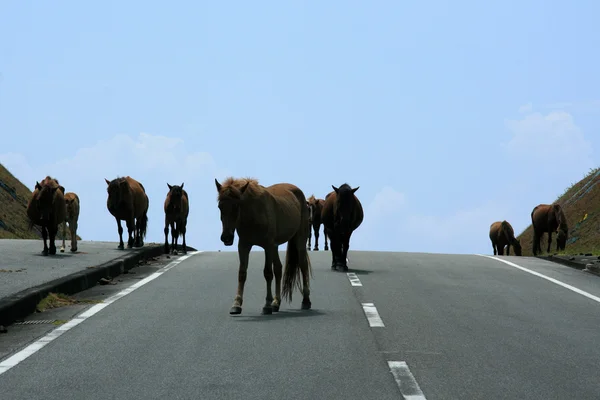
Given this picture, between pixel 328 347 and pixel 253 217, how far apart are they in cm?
363

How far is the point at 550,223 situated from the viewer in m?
40.5

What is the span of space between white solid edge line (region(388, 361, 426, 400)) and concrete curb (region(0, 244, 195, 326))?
6.03 m

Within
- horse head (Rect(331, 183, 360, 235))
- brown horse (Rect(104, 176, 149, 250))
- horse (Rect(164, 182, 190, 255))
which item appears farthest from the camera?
horse (Rect(164, 182, 190, 255))

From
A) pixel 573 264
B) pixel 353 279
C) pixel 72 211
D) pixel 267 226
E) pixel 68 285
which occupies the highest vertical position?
pixel 72 211

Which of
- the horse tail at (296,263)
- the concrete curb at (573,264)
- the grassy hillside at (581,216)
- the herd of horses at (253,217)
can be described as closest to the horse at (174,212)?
the herd of horses at (253,217)

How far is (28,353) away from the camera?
32.5ft

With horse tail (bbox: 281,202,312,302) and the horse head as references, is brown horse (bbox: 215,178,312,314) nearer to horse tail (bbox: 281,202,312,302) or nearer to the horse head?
horse tail (bbox: 281,202,312,302)

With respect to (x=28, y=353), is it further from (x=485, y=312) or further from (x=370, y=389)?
(x=485, y=312)

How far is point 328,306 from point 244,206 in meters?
2.08

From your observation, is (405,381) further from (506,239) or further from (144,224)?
(506,239)

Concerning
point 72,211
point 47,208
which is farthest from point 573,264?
point 72,211

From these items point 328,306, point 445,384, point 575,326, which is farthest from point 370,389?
point 328,306

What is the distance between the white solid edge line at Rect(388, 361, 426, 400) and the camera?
769 cm

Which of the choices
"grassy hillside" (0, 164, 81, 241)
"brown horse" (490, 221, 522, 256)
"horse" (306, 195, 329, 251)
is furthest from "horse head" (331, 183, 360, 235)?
"grassy hillside" (0, 164, 81, 241)
